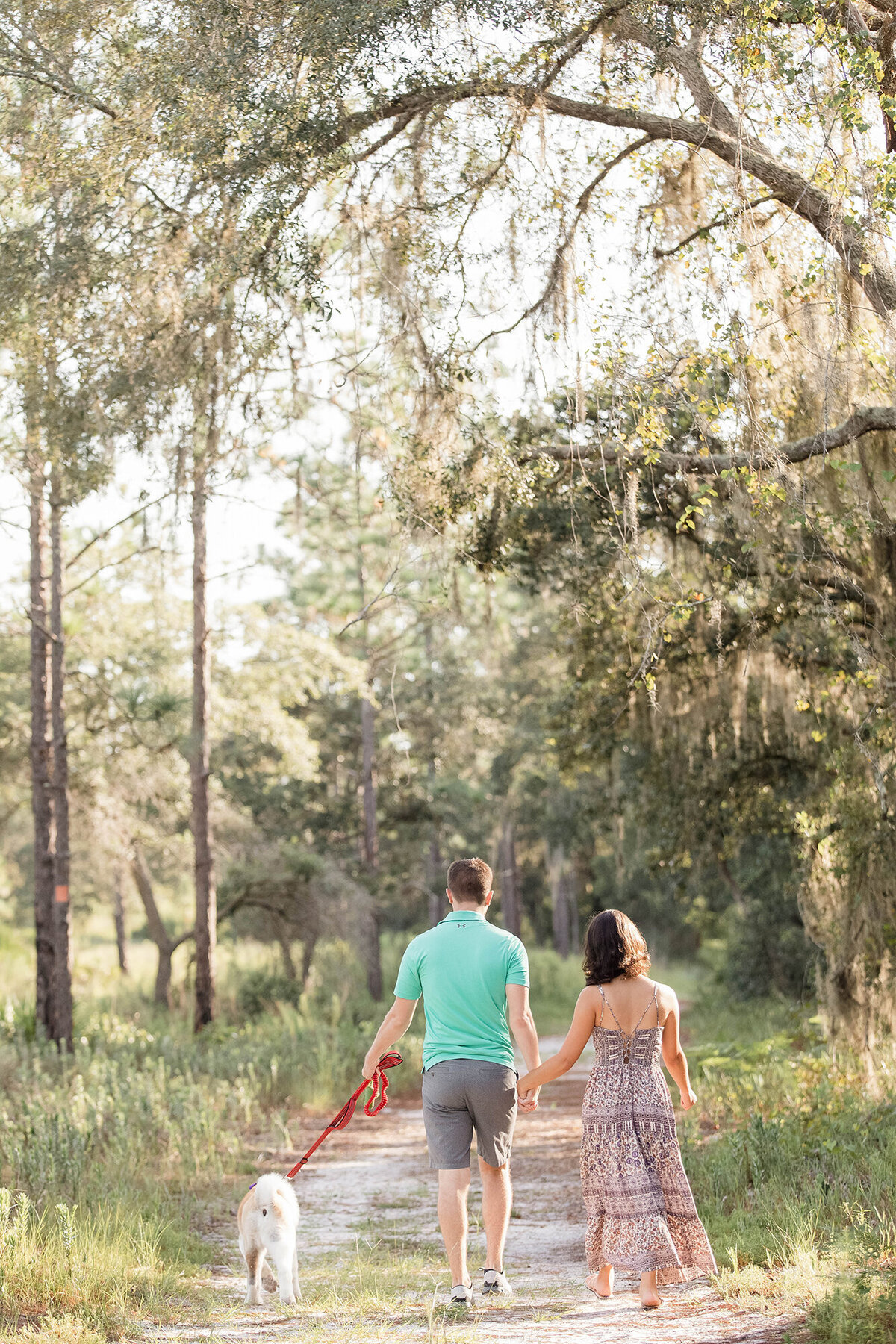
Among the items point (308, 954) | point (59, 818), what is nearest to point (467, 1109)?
point (59, 818)

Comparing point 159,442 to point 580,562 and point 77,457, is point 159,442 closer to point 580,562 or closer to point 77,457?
point 77,457

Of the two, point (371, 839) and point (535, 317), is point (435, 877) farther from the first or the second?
point (535, 317)

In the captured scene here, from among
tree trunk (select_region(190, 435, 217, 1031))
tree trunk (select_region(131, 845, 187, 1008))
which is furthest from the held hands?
tree trunk (select_region(131, 845, 187, 1008))

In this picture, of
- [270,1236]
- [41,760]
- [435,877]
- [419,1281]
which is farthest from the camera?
[435,877]

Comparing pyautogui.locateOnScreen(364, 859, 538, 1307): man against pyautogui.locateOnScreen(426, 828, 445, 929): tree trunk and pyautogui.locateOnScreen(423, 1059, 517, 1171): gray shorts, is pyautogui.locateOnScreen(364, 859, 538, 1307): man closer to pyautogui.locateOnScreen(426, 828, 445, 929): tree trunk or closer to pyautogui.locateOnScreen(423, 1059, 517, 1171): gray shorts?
Result: pyautogui.locateOnScreen(423, 1059, 517, 1171): gray shorts

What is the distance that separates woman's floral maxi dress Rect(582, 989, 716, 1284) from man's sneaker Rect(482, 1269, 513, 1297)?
0.39m

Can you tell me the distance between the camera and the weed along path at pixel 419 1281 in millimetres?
4180

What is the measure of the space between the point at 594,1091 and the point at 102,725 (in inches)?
592

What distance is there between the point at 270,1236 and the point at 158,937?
16713 millimetres

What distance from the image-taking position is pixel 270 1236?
498cm

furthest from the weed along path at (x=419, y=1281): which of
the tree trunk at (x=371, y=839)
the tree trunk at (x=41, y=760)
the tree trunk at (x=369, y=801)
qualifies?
the tree trunk at (x=369, y=801)

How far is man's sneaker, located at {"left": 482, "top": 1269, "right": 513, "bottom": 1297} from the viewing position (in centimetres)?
472

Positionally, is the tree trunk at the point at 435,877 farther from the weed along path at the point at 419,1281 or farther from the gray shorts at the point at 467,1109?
the gray shorts at the point at 467,1109

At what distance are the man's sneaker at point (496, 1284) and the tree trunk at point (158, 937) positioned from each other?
15072 mm
